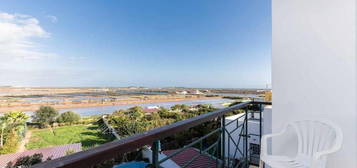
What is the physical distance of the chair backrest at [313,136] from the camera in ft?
4.16

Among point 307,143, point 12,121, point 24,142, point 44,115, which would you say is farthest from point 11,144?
point 307,143

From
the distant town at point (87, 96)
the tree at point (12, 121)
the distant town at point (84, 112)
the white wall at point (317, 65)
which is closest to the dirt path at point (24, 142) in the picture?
the distant town at point (84, 112)

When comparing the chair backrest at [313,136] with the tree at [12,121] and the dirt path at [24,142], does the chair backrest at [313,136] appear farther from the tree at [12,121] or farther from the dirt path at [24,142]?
the tree at [12,121]

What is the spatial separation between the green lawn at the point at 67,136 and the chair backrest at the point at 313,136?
1521 centimetres

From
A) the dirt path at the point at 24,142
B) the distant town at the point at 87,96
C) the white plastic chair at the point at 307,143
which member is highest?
the white plastic chair at the point at 307,143

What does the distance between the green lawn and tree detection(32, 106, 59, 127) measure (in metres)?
0.80

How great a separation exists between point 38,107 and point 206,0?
17.1m

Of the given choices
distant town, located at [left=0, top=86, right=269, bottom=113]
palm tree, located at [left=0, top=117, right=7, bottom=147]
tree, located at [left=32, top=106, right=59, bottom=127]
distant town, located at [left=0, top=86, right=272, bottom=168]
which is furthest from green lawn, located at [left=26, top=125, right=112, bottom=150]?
distant town, located at [left=0, top=86, right=269, bottom=113]

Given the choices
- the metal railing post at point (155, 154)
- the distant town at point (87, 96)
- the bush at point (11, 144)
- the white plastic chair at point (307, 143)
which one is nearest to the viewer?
the metal railing post at point (155, 154)

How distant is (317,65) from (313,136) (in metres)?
0.54

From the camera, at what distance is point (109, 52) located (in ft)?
57.6

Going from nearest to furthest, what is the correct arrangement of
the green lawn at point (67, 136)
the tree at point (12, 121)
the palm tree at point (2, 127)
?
the palm tree at point (2, 127)
the tree at point (12, 121)
the green lawn at point (67, 136)

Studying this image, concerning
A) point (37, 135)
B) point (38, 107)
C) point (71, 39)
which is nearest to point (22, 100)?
point (38, 107)

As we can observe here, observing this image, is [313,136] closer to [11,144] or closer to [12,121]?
[11,144]
